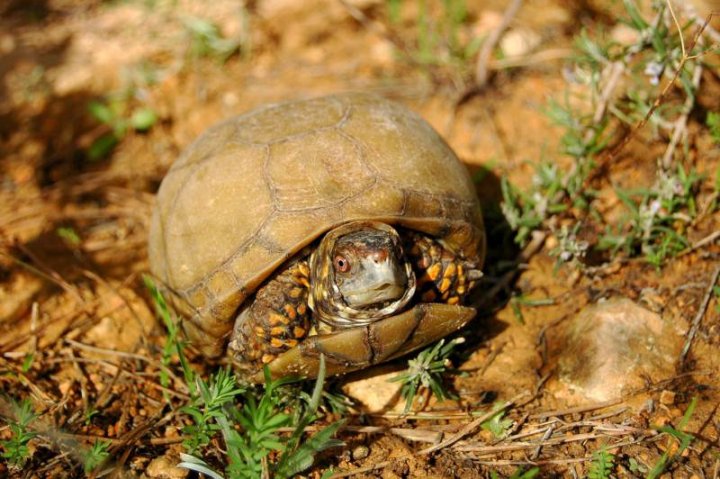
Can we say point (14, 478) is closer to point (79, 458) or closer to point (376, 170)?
point (79, 458)

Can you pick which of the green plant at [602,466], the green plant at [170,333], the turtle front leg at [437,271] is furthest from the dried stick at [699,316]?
the green plant at [170,333]

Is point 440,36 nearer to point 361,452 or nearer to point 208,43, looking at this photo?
point 208,43

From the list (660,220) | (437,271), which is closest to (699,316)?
(660,220)

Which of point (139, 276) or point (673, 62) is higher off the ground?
point (673, 62)

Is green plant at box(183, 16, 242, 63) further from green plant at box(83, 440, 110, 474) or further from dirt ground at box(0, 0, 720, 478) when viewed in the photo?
green plant at box(83, 440, 110, 474)

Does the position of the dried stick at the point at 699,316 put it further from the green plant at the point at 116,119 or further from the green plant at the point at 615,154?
the green plant at the point at 116,119

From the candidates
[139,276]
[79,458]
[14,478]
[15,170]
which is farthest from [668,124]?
A: [15,170]
